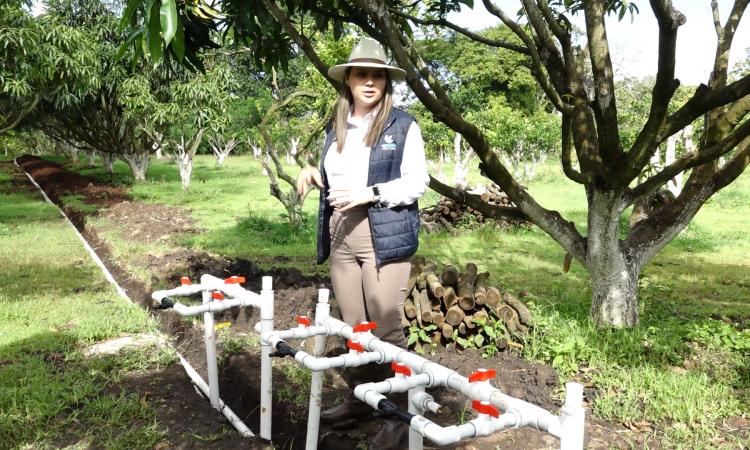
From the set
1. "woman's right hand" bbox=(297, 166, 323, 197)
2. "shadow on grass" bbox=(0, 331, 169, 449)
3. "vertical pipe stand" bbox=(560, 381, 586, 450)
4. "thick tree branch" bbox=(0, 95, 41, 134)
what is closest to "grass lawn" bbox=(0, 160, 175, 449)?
"shadow on grass" bbox=(0, 331, 169, 449)

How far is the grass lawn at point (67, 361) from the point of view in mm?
3139

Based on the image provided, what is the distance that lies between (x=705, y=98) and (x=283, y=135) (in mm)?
11767

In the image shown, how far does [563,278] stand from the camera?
23.0ft

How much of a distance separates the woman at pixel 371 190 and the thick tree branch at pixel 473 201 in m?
1.37

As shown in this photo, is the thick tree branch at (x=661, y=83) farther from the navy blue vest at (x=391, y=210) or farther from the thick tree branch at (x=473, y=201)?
the navy blue vest at (x=391, y=210)

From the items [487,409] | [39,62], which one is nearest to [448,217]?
[39,62]

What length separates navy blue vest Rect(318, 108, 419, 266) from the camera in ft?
9.02

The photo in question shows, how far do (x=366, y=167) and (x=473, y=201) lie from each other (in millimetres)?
1807

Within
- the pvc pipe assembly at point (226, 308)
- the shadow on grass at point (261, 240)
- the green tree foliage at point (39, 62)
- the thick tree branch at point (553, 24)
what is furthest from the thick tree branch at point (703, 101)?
the green tree foliage at point (39, 62)

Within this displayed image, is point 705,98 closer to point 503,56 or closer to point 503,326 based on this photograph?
point 503,326

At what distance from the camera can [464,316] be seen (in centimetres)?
431

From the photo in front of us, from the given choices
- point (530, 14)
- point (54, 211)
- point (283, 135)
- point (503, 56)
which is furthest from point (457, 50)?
point (530, 14)

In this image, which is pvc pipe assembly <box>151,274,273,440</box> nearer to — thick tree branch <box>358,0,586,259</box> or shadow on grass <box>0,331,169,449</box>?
shadow on grass <box>0,331,169,449</box>

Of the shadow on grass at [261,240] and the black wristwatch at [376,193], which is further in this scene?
the shadow on grass at [261,240]
